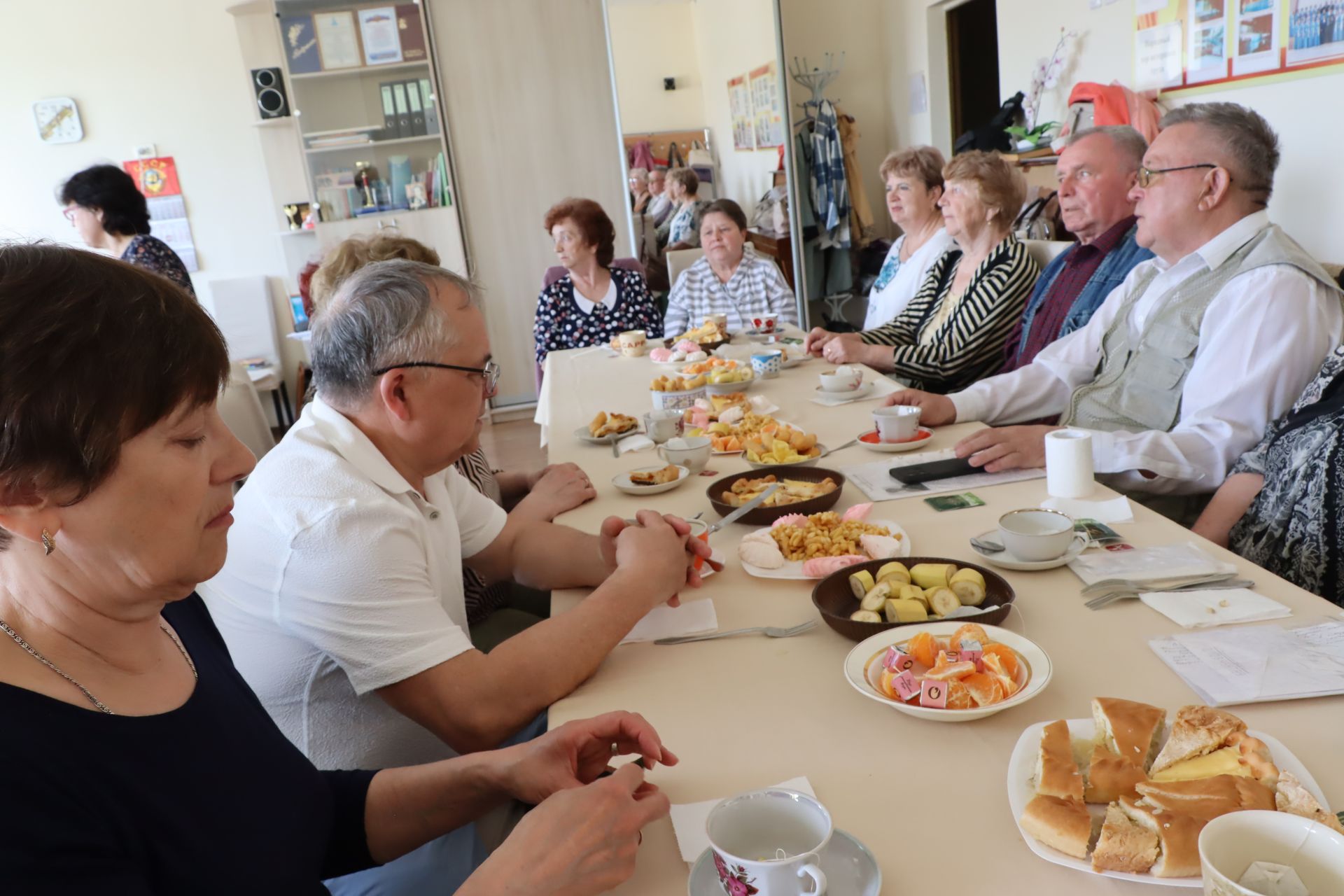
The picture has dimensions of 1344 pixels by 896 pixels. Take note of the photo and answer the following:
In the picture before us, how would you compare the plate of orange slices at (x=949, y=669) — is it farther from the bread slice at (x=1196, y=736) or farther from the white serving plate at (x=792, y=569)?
the white serving plate at (x=792, y=569)

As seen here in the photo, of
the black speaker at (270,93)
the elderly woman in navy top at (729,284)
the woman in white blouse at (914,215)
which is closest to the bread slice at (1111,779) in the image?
the woman in white blouse at (914,215)

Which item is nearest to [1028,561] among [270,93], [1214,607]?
[1214,607]

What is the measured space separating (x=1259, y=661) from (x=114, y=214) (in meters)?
4.64

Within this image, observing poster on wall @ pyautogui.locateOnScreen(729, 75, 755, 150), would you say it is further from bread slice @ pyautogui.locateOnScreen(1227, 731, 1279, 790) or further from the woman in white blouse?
bread slice @ pyautogui.locateOnScreen(1227, 731, 1279, 790)

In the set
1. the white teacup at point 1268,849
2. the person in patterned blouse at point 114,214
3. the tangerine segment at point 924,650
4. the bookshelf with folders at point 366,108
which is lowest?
the tangerine segment at point 924,650

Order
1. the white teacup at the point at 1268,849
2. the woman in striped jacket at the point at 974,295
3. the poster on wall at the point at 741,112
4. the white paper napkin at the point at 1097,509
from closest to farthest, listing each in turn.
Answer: the white teacup at the point at 1268,849, the white paper napkin at the point at 1097,509, the woman in striped jacket at the point at 974,295, the poster on wall at the point at 741,112

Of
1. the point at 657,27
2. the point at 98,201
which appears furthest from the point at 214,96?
the point at 657,27

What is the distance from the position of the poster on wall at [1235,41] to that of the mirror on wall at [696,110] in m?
2.59

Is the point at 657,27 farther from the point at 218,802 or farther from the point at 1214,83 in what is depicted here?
the point at 218,802

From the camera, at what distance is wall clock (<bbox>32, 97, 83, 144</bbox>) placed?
618cm

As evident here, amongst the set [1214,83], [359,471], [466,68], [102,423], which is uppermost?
[466,68]

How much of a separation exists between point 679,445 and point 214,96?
573cm

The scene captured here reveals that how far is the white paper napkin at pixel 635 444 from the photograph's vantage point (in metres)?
2.25

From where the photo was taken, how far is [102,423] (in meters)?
0.74
